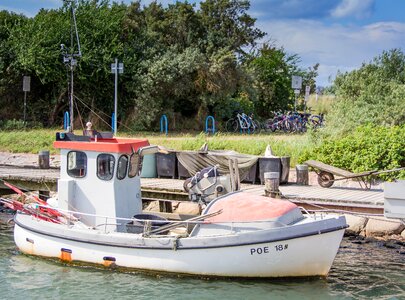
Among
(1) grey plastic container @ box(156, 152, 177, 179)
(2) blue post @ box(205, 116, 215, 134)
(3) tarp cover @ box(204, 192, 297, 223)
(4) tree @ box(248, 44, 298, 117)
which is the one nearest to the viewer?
(3) tarp cover @ box(204, 192, 297, 223)

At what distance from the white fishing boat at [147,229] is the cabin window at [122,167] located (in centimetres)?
2

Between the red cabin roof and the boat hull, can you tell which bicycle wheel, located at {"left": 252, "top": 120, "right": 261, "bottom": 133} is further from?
the boat hull

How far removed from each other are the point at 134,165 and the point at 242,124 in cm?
2125

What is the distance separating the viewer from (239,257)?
11.2m

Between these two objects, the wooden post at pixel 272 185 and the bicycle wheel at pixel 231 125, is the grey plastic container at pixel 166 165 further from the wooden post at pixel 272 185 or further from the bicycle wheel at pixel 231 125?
the bicycle wheel at pixel 231 125

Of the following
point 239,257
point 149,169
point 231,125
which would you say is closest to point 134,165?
point 239,257

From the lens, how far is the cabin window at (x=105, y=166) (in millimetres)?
12766

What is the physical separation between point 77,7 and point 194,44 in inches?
265

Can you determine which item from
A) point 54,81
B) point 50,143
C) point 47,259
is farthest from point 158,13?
point 47,259

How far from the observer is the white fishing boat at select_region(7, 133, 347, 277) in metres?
11.1

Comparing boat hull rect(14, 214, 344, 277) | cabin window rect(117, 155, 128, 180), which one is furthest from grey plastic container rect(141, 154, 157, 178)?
boat hull rect(14, 214, 344, 277)

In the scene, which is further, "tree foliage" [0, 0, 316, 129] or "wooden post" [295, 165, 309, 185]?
"tree foliage" [0, 0, 316, 129]

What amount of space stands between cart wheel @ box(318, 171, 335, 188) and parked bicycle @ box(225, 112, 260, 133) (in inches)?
622

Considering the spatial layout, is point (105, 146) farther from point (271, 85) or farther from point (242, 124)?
point (271, 85)
